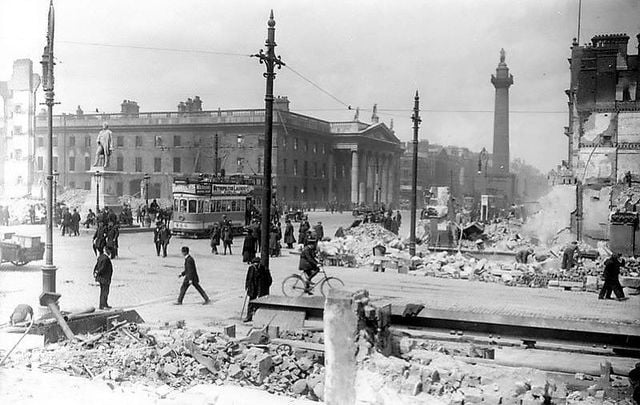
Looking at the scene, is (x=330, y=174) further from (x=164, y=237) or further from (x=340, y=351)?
(x=340, y=351)

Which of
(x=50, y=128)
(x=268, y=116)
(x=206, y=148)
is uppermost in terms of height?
(x=206, y=148)

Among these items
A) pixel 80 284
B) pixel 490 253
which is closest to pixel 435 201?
pixel 490 253

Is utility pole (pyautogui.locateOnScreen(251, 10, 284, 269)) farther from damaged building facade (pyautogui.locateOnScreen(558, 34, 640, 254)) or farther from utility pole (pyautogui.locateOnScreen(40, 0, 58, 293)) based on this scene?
damaged building facade (pyautogui.locateOnScreen(558, 34, 640, 254))

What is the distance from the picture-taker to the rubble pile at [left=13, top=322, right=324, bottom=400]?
27.5ft

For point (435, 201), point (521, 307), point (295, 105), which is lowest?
point (521, 307)

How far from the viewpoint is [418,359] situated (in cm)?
902

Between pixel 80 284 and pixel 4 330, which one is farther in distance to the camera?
pixel 80 284

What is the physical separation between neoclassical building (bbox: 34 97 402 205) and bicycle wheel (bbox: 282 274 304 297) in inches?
325

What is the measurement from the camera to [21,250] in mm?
16828

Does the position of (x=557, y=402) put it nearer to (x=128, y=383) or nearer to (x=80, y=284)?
(x=128, y=383)

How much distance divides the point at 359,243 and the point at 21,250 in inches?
521

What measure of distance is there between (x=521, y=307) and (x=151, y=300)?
8777mm

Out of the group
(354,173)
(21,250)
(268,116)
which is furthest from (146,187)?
(354,173)

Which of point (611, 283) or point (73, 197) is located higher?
point (73, 197)
